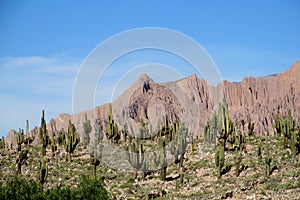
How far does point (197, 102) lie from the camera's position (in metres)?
104

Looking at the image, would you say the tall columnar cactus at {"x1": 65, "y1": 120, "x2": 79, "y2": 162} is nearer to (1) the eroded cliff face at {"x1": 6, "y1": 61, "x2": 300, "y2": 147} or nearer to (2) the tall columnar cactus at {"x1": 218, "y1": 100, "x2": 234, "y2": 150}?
A: (2) the tall columnar cactus at {"x1": 218, "y1": 100, "x2": 234, "y2": 150}

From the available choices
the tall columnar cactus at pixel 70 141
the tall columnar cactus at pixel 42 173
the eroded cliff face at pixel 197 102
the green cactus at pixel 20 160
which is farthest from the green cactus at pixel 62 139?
the eroded cliff face at pixel 197 102

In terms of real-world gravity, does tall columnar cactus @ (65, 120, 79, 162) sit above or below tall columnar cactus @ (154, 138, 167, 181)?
above

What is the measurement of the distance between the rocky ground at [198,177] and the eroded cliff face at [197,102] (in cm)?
3425

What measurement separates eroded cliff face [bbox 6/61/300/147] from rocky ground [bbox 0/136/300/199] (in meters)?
34.3

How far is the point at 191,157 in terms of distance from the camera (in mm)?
37500

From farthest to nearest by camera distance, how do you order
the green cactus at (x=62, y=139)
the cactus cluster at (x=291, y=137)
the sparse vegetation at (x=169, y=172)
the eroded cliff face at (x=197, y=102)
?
the eroded cliff face at (x=197, y=102) → the green cactus at (x=62, y=139) → the cactus cluster at (x=291, y=137) → the sparse vegetation at (x=169, y=172)

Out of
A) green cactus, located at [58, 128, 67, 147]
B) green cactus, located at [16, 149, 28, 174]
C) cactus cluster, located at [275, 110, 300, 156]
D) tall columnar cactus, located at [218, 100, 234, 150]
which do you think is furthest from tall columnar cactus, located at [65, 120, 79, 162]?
cactus cluster, located at [275, 110, 300, 156]

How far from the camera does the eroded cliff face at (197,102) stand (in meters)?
90.9

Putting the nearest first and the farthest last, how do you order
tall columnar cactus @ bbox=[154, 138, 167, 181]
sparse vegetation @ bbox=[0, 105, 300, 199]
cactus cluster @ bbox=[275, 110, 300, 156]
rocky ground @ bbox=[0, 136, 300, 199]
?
sparse vegetation @ bbox=[0, 105, 300, 199], rocky ground @ bbox=[0, 136, 300, 199], tall columnar cactus @ bbox=[154, 138, 167, 181], cactus cluster @ bbox=[275, 110, 300, 156]

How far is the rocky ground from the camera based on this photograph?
2667 cm

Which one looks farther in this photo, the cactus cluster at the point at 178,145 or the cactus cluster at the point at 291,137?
the cactus cluster at the point at 178,145

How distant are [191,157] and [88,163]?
795cm

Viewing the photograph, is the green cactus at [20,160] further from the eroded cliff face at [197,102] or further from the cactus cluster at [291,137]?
the eroded cliff face at [197,102]
